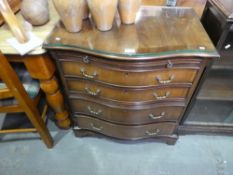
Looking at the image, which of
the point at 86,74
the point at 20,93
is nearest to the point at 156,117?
the point at 86,74

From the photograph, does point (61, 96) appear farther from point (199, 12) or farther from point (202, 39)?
point (199, 12)

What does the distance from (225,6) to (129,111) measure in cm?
73

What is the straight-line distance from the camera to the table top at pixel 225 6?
0.83 metres

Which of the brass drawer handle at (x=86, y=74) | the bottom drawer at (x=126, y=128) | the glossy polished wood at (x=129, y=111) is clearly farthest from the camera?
the bottom drawer at (x=126, y=128)

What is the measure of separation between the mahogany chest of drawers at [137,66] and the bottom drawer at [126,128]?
14 millimetres

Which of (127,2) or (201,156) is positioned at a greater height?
(127,2)

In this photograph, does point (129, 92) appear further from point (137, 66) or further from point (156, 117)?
point (156, 117)

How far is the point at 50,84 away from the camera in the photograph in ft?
3.40

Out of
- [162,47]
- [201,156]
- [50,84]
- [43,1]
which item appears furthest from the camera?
[201,156]

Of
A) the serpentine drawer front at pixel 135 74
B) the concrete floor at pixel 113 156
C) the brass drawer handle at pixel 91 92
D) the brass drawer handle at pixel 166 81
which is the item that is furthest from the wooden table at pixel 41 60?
the brass drawer handle at pixel 166 81

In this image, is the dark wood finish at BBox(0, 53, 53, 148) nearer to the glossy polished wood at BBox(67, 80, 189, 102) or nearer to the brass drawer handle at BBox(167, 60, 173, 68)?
the glossy polished wood at BBox(67, 80, 189, 102)

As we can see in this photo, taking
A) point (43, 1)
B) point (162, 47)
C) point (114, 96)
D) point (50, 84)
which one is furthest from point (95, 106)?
point (43, 1)

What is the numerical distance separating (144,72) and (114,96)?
0.77ft

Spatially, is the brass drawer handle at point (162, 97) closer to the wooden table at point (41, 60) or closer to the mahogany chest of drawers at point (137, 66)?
the mahogany chest of drawers at point (137, 66)
